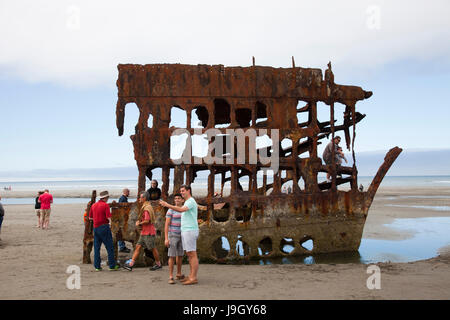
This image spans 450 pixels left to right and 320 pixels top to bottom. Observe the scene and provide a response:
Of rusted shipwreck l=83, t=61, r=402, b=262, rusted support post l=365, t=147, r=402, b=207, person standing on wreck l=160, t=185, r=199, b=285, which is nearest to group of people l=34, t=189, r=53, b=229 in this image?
rusted shipwreck l=83, t=61, r=402, b=262

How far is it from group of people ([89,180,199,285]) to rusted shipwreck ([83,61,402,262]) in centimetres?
64

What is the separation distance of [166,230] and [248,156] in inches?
114

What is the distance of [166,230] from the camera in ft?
18.1

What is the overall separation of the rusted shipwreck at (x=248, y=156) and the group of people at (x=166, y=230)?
2.11 feet

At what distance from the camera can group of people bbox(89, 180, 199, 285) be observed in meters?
5.30

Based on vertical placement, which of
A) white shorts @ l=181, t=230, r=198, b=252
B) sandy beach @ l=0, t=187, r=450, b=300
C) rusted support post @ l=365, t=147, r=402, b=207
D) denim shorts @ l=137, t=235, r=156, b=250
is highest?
rusted support post @ l=365, t=147, r=402, b=207

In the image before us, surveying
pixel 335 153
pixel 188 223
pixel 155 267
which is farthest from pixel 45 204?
pixel 335 153

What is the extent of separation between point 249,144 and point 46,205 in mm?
9084

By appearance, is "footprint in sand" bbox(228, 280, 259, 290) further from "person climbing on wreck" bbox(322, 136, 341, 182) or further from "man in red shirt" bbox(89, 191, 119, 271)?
"person climbing on wreck" bbox(322, 136, 341, 182)

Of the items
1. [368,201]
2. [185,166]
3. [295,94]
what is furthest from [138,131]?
[368,201]

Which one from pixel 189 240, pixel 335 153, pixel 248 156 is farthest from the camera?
pixel 335 153

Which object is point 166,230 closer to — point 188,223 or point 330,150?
point 188,223

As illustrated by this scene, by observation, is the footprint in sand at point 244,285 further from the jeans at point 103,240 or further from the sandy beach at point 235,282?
the jeans at point 103,240

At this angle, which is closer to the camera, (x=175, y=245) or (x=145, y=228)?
(x=175, y=245)
